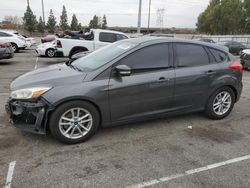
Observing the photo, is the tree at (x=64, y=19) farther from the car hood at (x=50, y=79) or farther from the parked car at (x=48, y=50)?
the car hood at (x=50, y=79)

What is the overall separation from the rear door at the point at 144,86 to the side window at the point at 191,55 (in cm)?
24

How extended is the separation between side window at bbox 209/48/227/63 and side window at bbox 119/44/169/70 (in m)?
1.09

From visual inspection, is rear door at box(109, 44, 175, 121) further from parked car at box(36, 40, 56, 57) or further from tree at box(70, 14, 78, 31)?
tree at box(70, 14, 78, 31)

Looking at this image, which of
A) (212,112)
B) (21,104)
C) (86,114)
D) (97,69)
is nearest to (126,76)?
(97,69)

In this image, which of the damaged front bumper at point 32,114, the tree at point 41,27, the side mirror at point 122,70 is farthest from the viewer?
the tree at point 41,27

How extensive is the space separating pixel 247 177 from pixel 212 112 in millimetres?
1910

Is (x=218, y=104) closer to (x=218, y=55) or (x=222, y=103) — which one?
(x=222, y=103)

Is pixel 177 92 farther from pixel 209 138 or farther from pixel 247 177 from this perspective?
pixel 247 177

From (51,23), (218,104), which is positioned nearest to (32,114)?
(218,104)

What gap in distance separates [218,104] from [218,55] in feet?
3.17

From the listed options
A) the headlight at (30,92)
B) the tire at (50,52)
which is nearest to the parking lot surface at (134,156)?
the headlight at (30,92)

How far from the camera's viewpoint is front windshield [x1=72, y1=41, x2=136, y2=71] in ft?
13.1

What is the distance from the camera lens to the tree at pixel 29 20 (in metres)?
56.7

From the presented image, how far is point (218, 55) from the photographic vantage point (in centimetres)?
480
